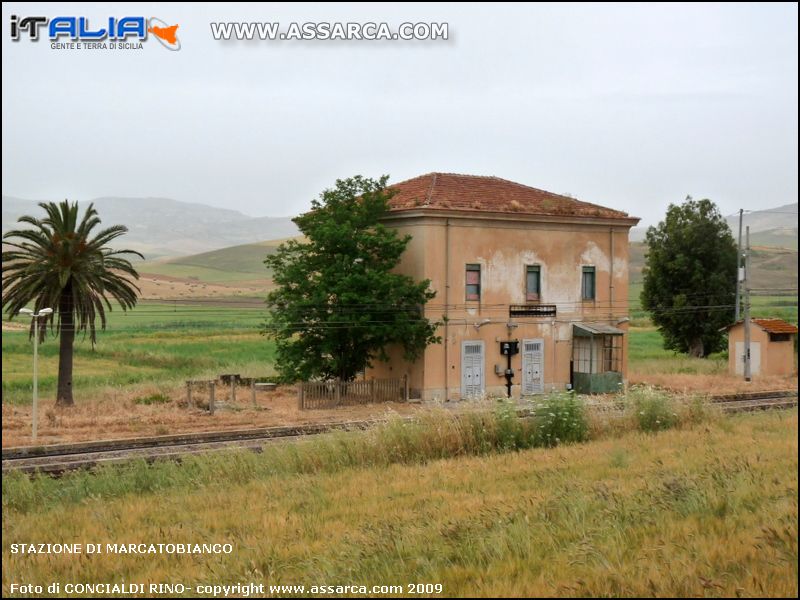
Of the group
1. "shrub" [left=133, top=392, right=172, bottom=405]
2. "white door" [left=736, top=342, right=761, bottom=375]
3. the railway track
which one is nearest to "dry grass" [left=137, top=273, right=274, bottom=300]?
"shrub" [left=133, top=392, right=172, bottom=405]

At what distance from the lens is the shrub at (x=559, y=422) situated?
21859mm

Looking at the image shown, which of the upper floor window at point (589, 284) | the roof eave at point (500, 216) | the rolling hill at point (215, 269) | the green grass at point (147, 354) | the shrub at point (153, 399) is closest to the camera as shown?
the shrub at point (153, 399)

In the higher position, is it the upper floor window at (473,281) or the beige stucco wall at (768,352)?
the upper floor window at (473,281)

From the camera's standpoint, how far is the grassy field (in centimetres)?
905

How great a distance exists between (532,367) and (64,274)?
1841cm

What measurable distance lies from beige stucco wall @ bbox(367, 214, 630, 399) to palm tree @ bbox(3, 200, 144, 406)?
35.6ft

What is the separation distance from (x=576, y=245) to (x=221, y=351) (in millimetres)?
32382

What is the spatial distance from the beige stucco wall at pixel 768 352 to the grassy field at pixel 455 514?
2404cm

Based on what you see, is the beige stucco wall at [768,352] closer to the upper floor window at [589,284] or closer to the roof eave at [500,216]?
the roof eave at [500,216]

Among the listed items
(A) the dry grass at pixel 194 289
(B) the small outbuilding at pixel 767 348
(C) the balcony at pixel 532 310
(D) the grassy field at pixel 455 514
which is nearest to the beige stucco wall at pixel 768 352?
(B) the small outbuilding at pixel 767 348

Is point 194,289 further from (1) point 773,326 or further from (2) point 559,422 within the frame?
(2) point 559,422

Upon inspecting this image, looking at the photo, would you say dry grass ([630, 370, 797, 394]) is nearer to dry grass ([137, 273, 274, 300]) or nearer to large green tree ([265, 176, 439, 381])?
large green tree ([265, 176, 439, 381])

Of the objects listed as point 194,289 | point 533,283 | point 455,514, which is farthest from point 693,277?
point 194,289

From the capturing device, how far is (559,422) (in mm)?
22109
